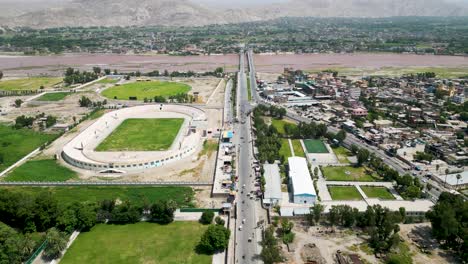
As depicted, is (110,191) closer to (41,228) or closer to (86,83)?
(41,228)

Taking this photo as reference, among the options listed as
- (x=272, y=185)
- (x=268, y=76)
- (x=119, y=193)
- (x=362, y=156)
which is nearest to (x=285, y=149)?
(x=362, y=156)

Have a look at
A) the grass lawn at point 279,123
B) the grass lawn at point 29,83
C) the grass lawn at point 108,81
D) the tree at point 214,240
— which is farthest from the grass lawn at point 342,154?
the grass lawn at point 29,83

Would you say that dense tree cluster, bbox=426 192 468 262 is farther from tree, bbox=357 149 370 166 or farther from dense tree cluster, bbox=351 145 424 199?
tree, bbox=357 149 370 166

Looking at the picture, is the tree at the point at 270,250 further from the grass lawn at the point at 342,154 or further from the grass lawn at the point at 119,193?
the grass lawn at the point at 342,154

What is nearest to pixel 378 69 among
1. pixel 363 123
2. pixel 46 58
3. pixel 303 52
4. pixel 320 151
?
pixel 303 52

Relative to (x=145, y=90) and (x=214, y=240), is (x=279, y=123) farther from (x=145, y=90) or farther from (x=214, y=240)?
(x=145, y=90)
